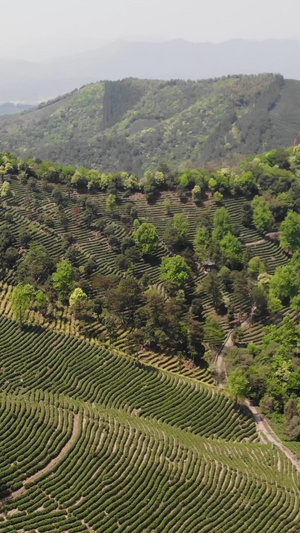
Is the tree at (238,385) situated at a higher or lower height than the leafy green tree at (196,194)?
lower

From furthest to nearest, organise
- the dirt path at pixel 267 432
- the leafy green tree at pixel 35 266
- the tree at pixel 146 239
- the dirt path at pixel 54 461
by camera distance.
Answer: the tree at pixel 146 239
the leafy green tree at pixel 35 266
the dirt path at pixel 267 432
the dirt path at pixel 54 461

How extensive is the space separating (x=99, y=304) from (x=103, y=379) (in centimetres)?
1435

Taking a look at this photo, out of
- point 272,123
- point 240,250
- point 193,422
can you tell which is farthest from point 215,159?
point 193,422

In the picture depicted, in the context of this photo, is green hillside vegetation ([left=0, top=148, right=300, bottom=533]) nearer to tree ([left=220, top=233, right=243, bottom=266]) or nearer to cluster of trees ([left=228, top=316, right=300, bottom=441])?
cluster of trees ([left=228, top=316, right=300, bottom=441])

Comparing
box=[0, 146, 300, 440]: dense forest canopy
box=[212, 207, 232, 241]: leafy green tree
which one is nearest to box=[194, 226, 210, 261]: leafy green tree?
box=[0, 146, 300, 440]: dense forest canopy

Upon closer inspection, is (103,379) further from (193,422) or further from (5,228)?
(5,228)

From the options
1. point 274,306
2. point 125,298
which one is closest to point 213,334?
point 274,306

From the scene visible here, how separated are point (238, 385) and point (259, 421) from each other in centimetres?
517

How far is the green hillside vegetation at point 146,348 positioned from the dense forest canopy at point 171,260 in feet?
0.94

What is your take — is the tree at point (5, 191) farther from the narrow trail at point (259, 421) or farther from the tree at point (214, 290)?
the narrow trail at point (259, 421)

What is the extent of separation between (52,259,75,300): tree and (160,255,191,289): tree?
50.7 ft

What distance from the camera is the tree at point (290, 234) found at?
90625mm

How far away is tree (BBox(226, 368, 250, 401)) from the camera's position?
5803 centimetres

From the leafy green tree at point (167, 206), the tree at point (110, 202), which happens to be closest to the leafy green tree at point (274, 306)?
the leafy green tree at point (167, 206)
